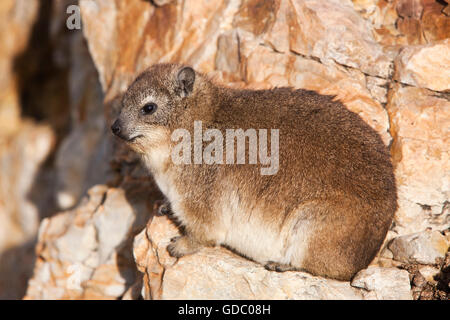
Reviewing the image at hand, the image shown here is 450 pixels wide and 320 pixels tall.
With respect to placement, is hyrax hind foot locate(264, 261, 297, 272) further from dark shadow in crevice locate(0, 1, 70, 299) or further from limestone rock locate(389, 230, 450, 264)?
dark shadow in crevice locate(0, 1, 70, 299)

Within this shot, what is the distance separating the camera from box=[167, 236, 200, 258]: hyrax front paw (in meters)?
5.54

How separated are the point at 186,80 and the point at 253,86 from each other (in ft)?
4.32

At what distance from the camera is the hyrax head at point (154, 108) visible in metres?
5.65

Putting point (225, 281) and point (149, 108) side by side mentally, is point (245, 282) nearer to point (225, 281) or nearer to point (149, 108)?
point (225, 281)

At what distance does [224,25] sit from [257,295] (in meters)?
4.05

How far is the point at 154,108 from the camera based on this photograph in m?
5.67

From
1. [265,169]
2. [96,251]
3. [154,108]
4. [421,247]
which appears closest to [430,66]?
[421,247]

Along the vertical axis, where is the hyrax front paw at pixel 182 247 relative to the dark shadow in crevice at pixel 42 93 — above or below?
below

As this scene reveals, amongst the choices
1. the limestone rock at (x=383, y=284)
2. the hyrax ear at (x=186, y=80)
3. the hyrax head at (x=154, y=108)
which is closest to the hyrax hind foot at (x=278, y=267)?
the limestone rock at (x=383, y=284)

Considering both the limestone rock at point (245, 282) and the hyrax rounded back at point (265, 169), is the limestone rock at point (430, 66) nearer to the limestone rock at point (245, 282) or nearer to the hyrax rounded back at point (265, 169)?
the hyrax rounded back at point (265, 169)

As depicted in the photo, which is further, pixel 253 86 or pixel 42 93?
pixel 42 93

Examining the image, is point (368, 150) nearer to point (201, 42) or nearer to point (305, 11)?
point (305, 11)

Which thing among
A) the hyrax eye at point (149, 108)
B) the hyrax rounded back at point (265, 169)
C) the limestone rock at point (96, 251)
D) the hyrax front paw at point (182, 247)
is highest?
the hyrax eye at point (149, 108)

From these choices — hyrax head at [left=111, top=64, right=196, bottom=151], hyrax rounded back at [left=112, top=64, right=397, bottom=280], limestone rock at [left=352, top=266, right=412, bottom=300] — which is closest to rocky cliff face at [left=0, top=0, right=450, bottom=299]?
limestone rock at [left=352, top=266, right=412, bottom=300]
